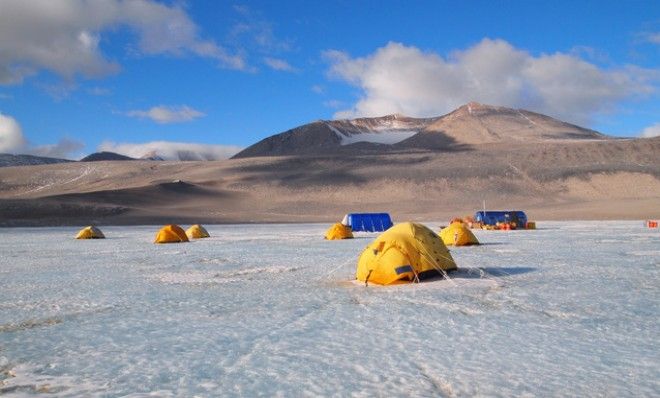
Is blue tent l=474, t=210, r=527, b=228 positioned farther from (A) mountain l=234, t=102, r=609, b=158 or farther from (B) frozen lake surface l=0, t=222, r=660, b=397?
(A) mountain l=234, t=102, r=609, b=158

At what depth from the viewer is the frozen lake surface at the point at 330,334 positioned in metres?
5.20

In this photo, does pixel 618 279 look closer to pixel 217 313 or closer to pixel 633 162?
pixel 217 313

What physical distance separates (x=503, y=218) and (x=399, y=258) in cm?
3009

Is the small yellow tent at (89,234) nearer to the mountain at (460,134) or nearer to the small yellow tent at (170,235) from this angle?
the small yellow tent at (170,235)

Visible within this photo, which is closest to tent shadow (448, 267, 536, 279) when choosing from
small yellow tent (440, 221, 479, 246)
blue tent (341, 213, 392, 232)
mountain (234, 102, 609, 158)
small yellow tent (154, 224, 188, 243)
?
small yellow tent (440, 221, 479, 246)

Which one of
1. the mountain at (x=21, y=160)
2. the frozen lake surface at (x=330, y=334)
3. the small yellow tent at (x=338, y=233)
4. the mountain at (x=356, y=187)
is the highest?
the mountain at (x=21, y=160)

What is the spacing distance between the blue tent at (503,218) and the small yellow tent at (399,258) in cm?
2857

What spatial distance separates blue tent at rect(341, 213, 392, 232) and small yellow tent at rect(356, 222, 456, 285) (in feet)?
88.1

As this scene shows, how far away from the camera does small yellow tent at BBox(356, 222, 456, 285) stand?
1098cm

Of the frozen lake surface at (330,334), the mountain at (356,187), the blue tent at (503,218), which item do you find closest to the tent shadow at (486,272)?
the frozen lake surface at (330,334)

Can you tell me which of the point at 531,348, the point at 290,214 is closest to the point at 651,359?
the point at 531,348

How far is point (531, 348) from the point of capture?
6.32 metres

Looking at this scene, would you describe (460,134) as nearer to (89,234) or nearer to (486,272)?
(89,234)

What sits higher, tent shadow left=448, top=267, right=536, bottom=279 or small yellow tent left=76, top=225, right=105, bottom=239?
small yellow tent left=76, top=225, right=105, bottom=239
